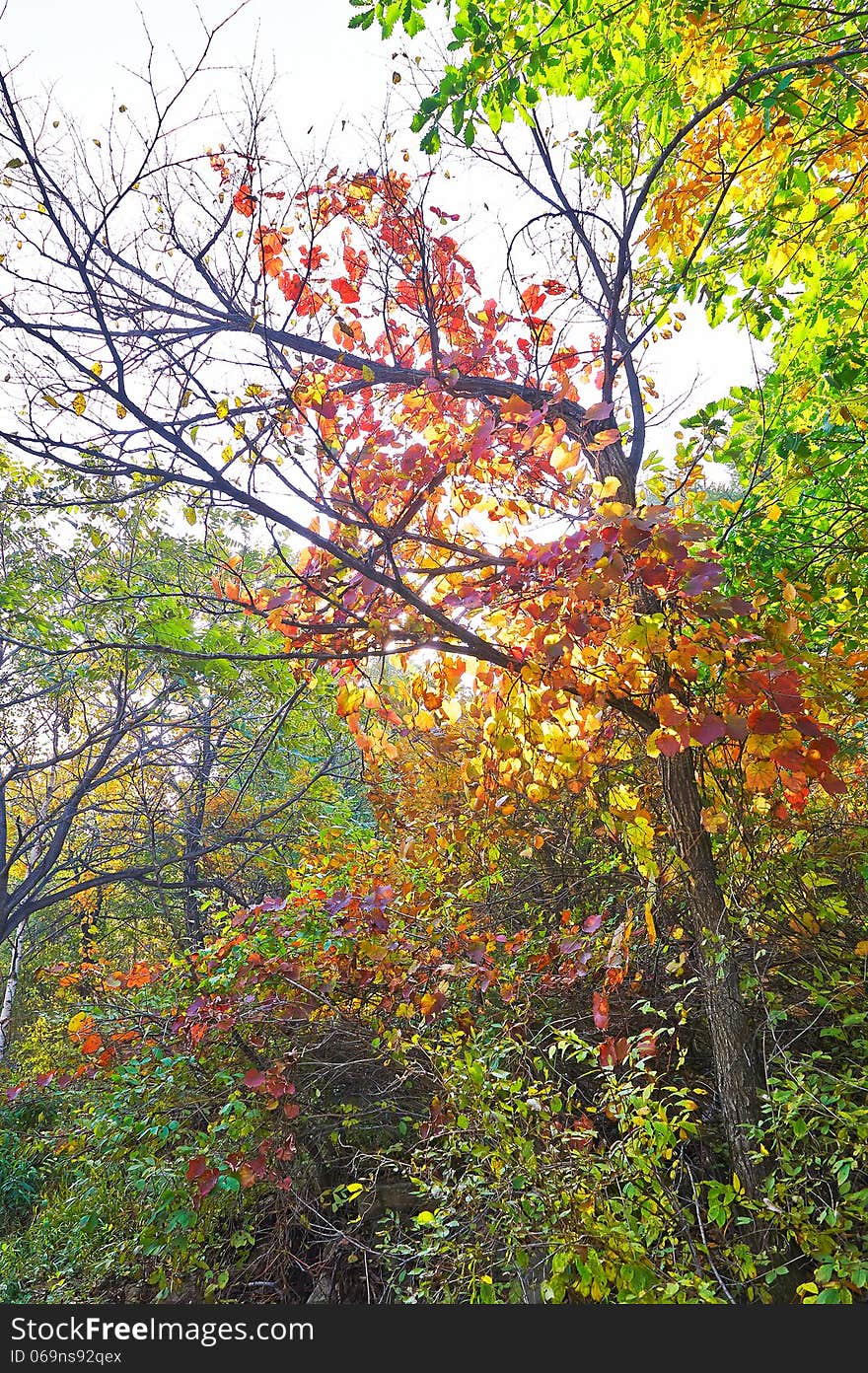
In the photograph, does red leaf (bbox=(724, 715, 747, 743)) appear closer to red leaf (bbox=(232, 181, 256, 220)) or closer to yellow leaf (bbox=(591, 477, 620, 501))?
yellow leaf (bbox=(591, 477, 620, 501))

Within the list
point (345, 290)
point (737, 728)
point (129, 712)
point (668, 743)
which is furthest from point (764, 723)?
point (129, 712)

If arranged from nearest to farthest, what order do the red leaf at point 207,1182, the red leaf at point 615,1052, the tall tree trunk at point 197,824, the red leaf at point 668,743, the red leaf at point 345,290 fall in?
the red leaf at point 668,743, the red leaf at point 615,1052, the red leaf at point 345,290, the red leaf at point 207,1182, the tall tree trunk at point 197,824

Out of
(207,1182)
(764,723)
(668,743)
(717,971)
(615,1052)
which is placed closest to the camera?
(764,723)

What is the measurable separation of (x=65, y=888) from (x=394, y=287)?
20.1 feet

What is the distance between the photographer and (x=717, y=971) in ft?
8.16

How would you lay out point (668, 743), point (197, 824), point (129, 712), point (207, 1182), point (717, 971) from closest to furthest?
point (668, 743), point (717, 971), point (207, 1182), point (129, 712), point (197, 824)

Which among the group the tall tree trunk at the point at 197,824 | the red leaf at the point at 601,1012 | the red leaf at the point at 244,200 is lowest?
the red leaf at the point at 601,1012

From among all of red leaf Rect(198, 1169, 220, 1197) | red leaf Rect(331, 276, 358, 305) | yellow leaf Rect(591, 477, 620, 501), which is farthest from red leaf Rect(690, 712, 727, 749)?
red leaf Rect(198, 1169, 220, 1197)

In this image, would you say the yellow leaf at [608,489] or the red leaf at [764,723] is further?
the yellow leaf at [608,489]

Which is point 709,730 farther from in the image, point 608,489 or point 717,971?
point 717,971

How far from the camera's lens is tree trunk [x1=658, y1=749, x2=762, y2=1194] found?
2.39 meters

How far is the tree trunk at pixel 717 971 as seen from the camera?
2387 millimetres

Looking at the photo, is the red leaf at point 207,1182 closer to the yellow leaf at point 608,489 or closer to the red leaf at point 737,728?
the red leaf at point 737,728

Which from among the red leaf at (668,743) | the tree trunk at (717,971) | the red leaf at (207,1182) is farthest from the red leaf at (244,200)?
the red leaf at (207,1182)
